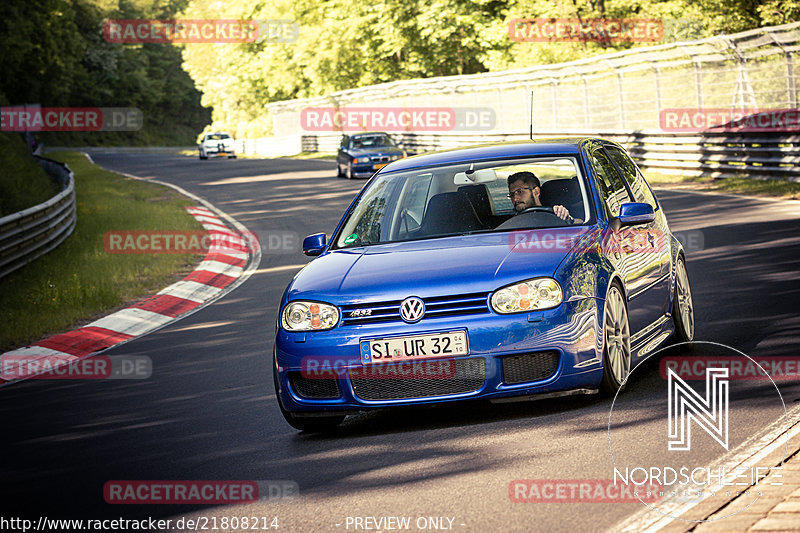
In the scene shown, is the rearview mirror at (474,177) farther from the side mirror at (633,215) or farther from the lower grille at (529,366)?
the lower grille at (529,366)

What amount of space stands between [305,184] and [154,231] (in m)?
11.8

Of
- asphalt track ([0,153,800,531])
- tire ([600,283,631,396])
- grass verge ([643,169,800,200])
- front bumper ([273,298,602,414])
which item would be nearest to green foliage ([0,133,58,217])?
asphalt track ([0,153,800,531])

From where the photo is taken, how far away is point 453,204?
7473mm

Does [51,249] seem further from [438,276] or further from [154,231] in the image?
[438,276]

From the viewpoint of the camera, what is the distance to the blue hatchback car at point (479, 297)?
611cm

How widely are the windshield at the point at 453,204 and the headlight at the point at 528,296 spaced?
0.98 meters

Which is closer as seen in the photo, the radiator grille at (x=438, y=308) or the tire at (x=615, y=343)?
the radiator grille at (x=438, y=308)

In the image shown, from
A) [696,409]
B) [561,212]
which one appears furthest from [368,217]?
[696,409]

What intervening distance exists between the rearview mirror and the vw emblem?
1.67 meters

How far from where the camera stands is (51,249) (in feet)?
61.0

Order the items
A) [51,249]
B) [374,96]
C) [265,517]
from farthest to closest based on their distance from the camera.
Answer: [374,96], [51,249], [265,517]

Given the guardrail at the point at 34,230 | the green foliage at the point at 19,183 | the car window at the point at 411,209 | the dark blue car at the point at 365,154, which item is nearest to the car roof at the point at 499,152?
the car window at the point at 411,209

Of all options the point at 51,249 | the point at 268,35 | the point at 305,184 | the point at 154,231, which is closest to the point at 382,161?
the point at 305,184

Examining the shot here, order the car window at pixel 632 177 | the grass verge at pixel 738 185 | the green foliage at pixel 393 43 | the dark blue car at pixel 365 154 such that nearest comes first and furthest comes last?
the car window at pixel 632 177
the grass verge at pixel 738 185
the dark blue car at pixel 365 154
the green foliage at pixel 393 43
